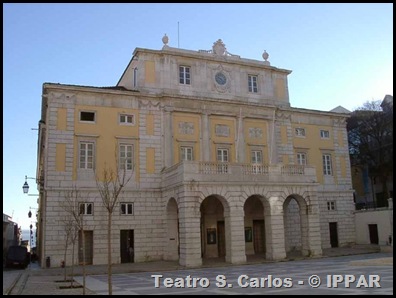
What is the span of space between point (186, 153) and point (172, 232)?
19.6ft

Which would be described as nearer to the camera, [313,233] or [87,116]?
[87,116]

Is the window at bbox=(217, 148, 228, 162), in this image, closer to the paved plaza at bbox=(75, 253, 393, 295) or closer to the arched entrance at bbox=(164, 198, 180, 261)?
the arched entrance at bbox=(164, 198, 180, 261)

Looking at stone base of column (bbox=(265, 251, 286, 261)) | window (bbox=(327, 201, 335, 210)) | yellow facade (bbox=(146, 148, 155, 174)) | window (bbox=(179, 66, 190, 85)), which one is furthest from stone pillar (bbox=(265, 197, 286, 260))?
window (bbox=(179, 66, 190, 85))

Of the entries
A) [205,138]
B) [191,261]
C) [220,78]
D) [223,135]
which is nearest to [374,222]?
[223,135]

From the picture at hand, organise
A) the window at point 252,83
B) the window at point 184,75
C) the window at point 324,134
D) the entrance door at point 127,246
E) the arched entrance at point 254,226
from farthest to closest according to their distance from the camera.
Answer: the window at point 324,134, the window at point 252,83, the arched entrance at point 254,226, the window at point 184,75, the entrance door at point 127,246

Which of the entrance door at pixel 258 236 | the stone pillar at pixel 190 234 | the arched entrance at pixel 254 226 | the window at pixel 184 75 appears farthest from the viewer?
the entrance door at pixel 258 236

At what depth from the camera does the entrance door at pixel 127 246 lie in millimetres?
30797

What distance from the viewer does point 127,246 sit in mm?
31062

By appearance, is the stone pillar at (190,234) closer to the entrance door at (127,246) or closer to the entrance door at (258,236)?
the entrance door at (127,246)

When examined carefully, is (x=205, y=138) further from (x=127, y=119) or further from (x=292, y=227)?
(x=292, y=227)

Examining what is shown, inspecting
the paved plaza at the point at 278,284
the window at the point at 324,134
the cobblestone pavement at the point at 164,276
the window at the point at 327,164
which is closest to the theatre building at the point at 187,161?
the window at the point at 327,164

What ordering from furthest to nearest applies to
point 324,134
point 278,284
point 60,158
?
point 324,134 < point 60,158 < point 278,284

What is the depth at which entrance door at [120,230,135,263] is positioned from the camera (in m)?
30.8

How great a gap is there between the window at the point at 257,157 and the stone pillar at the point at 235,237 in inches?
271
